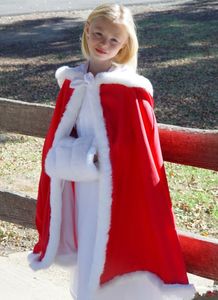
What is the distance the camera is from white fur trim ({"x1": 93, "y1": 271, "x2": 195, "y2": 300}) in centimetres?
341

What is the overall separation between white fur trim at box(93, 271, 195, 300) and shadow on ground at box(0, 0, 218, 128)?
625 cm

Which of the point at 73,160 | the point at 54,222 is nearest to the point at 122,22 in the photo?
the point at 73,160

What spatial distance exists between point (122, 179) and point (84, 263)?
43 centimetres

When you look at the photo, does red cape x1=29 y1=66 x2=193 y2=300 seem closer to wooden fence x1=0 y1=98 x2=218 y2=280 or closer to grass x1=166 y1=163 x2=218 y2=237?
wooden fence x1=0 y1=98 x2=218 y2=280

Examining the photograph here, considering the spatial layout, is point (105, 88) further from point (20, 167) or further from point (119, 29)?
point (20, 167)

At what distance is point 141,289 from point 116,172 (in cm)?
55

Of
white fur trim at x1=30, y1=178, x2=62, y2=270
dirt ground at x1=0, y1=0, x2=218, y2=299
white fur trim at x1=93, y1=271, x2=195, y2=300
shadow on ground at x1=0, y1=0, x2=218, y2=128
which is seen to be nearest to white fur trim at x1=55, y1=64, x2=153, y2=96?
white fur trim at x1=30, y1=178, x2=62, y2=270

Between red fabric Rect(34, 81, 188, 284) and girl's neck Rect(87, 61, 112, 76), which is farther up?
girl's neck Rect(87, 61, 112, 76)

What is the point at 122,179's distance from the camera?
11.2ft

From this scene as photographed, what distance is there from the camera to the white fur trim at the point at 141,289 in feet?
11.2

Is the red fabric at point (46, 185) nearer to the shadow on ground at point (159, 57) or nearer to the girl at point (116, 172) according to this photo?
the girl at point (116, 172)

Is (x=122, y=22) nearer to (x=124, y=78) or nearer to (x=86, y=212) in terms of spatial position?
(x=124, y=78)

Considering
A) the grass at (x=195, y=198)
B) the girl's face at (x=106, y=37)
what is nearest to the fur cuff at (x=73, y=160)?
the girl's face at (x=106, y=37)

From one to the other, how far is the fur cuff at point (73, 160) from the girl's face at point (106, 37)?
38cm
